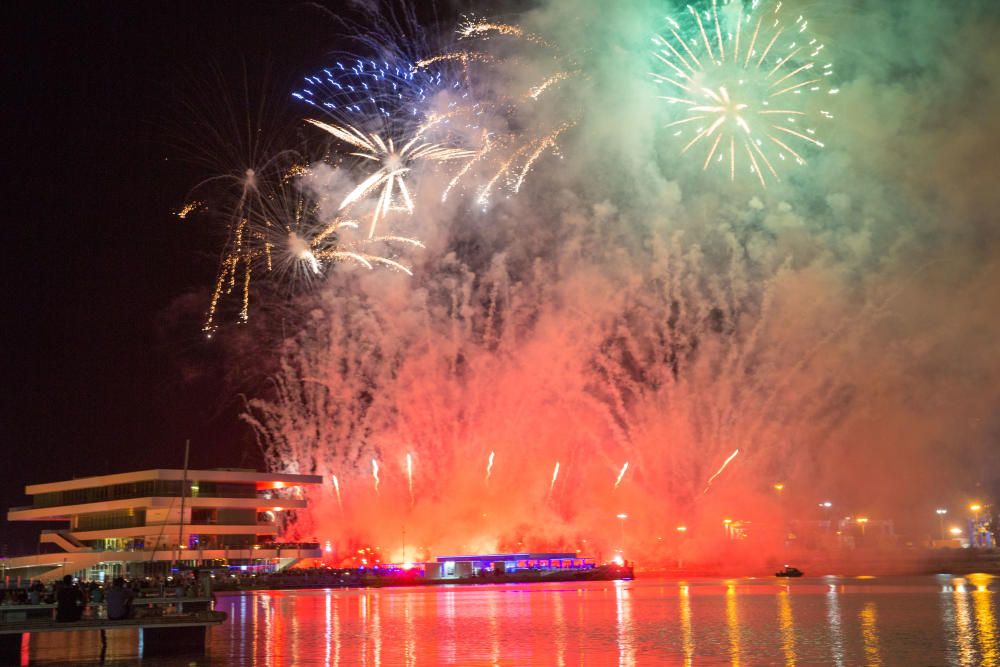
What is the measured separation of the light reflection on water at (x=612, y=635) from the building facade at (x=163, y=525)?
49.7m

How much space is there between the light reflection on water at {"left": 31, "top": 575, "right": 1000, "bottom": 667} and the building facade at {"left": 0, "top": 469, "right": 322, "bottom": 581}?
49652 millimetres

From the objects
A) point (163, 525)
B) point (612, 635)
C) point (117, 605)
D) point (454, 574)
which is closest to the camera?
point (117, 605)

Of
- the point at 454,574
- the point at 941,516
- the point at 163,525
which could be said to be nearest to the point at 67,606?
the point at 454,574

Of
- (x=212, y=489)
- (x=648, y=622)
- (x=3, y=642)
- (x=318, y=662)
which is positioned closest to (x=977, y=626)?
(x=648, y=622)

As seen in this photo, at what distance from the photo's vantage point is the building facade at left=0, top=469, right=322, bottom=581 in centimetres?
8569

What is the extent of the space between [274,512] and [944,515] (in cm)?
7159

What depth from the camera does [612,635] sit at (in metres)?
25.4

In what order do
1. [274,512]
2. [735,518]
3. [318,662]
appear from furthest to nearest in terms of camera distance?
[274,512]
[735,518]
[318,662]

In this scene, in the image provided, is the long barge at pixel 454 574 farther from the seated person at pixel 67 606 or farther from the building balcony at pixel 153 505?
the seated person at pixel 67 606

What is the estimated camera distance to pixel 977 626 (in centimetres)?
2586

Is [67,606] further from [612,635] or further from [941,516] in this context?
[941,516]

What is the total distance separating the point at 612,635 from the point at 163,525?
71200 millimetres

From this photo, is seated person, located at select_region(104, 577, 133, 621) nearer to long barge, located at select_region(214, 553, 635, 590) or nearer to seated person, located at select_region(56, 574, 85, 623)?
seated person, located at select_region(56, 574, 85, 623)

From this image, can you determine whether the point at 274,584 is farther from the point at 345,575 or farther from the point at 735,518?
the point at 735,518
